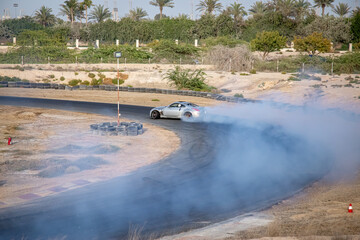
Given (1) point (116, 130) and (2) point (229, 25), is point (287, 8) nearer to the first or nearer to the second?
Answer: (2) point (229, 25)

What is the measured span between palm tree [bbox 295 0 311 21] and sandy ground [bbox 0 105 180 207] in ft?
288

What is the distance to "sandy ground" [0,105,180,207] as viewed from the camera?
14062 mm

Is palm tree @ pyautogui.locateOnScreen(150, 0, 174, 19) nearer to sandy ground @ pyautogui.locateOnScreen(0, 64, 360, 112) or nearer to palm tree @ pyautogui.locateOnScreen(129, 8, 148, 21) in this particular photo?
palm tree @ pyautogui.locateOnScreen(129, 8, 148, 21)

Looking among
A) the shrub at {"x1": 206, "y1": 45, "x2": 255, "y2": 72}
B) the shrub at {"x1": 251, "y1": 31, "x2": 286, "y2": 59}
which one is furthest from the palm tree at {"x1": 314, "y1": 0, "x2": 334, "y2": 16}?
the shrub at {"x1": 206, "y1": 45, "x2": 255, "y2": 72}

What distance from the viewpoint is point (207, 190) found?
13.6 metres

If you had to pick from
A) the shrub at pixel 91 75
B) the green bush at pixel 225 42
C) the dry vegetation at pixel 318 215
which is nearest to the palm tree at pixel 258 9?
the green bush at pixel 225 42

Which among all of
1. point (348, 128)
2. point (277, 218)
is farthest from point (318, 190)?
point (348, 128)

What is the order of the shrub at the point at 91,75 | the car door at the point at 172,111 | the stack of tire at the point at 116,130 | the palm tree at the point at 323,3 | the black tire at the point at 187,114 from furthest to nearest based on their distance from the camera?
the palm tree at the point at 323,3
the shrub at the point at 91,75
the car door at the point at 172,111
the black tire at the point at 187,114
the stack of tire at the point at 116,130

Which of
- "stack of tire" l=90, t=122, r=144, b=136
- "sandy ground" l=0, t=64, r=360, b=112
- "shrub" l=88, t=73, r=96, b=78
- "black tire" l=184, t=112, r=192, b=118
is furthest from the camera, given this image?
"shrub" l=88, t=73, r=96, b=78

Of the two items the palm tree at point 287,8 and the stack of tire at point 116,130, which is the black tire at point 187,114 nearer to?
the stack of tire at point 116,130

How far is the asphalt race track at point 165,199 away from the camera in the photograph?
10.4m

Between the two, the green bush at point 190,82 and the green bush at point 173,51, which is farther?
the green bush at point 173,51

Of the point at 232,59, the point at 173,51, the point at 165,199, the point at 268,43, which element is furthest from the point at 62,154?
the point at 268,43

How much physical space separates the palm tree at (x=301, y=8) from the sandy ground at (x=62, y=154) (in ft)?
288
